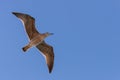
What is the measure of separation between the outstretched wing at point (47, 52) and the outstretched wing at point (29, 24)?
1.62 m

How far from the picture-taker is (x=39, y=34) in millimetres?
27500

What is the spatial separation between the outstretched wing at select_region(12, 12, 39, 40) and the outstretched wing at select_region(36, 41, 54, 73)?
5.30 feet

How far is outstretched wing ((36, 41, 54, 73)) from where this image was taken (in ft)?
94.8

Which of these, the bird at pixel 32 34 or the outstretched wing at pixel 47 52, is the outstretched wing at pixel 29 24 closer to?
the bird at pixel 32 34

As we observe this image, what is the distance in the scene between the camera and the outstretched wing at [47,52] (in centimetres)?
2890

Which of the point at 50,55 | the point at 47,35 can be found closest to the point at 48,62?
the point at 50,55

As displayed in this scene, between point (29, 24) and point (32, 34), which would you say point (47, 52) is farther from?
point (29, 24)

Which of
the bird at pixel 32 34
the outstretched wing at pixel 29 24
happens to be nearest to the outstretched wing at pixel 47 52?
the bird at pixel 32 34

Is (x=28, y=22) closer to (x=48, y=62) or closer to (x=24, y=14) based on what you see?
A: (x=24, y=14)

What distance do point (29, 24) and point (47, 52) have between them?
2915 mm

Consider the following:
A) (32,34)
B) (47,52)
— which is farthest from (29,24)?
(47,52)

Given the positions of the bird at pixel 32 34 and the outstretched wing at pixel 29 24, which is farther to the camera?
the outstretched wing at pixel 29 24

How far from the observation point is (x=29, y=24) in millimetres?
27391

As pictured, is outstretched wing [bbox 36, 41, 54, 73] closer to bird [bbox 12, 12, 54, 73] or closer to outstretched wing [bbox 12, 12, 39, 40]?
bird [bbox 12, 12, 54, 73]
